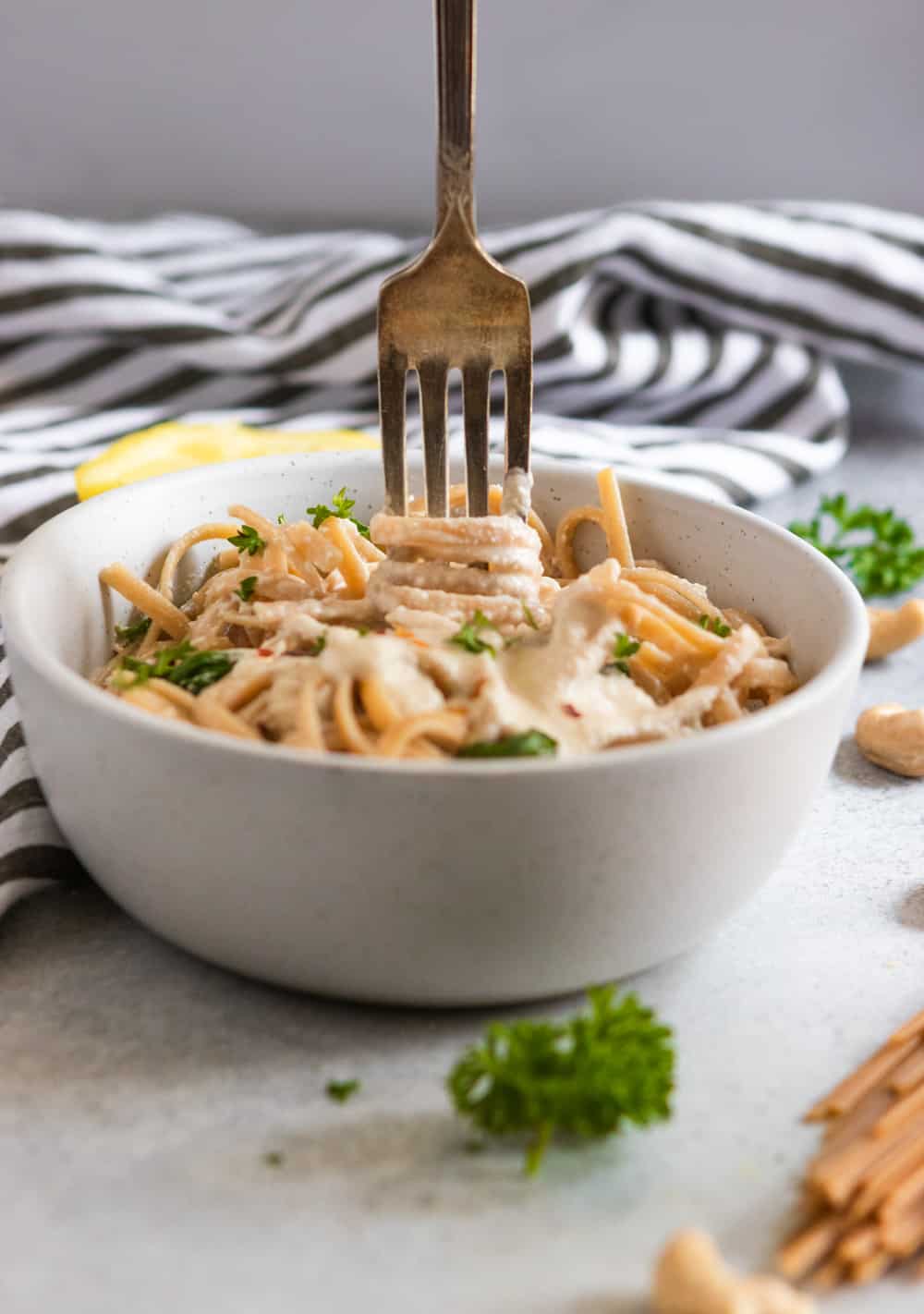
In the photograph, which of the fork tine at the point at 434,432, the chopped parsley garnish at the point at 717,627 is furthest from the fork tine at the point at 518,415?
the chopped parsley garnish at the point at 717,627

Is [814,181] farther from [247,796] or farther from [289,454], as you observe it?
[247,796]

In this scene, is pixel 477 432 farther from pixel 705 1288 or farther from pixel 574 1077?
pixel 705 1288

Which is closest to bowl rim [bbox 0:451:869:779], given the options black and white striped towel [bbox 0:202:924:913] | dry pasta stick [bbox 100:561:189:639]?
dry pasta stick [bbox 100:561:189:639]

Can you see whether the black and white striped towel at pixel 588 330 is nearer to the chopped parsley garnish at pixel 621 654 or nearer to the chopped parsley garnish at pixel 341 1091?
the chopped parsley garnish at pixel 621 654

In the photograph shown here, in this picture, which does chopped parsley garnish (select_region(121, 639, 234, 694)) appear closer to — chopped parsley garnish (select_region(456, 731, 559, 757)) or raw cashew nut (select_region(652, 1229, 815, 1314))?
chopped parsley garnish (select_region(456, 731, 559, 757))

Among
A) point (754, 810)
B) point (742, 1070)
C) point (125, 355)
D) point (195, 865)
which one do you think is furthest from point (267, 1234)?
point (125, 355)

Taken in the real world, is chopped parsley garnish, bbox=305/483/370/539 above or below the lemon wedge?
above

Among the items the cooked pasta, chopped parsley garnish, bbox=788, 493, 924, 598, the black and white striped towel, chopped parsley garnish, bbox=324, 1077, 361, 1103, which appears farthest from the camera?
the black and white striped towel
